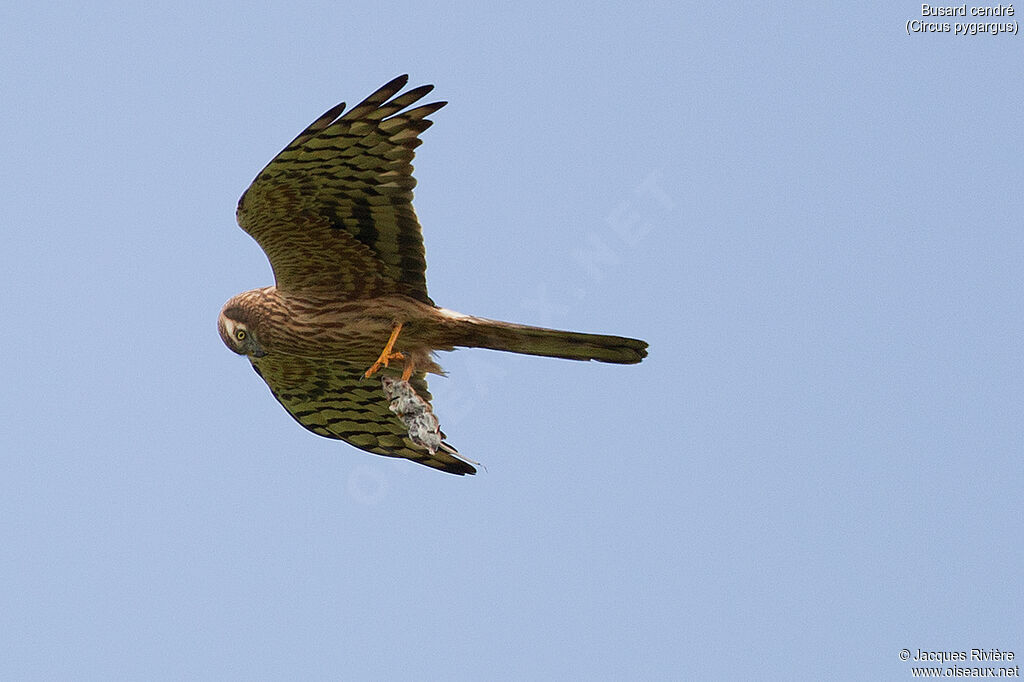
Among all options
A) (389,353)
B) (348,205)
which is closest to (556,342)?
Answer: (389,353)

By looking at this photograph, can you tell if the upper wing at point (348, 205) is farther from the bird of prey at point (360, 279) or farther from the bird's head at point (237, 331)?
the bird's head at point (237, 331)

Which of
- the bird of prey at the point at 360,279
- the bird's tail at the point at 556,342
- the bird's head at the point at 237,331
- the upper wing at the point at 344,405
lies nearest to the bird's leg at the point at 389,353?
the bird of prey at the point at 360,279

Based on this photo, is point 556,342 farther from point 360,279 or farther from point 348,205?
point 348,205

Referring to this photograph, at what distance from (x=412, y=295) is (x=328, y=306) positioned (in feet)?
1.56

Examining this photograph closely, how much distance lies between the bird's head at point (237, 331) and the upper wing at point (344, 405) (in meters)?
0.30

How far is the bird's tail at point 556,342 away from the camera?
23.6 ft

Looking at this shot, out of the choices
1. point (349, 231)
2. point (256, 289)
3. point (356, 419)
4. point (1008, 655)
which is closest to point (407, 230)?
point (349, 231)

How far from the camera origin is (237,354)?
315 inches

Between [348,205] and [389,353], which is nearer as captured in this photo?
[348,205]

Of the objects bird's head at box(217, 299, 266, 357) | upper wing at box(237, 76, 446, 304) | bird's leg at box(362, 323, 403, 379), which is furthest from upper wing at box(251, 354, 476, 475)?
upper wing at box(237, 76, 446, 304)

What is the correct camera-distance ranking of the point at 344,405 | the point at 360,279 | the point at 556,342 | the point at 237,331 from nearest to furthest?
1. the point at 556,342
2. the point at 360,279
3. the point at 237,331
4. the point at 344,405

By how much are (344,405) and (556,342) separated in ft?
5.97

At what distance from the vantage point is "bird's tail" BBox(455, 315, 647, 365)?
23.6 feet

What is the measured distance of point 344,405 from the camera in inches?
335
